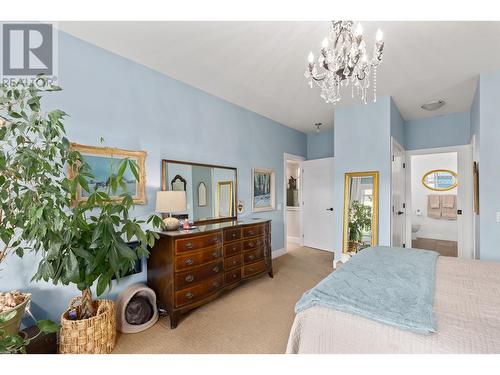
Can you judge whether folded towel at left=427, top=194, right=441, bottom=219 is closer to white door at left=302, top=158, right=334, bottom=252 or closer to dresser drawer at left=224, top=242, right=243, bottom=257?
white door at left=302, top=158, right=334, bottom=252

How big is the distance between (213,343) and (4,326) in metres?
1.35

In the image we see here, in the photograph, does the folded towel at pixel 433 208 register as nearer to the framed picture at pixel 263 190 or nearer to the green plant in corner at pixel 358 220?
the green plant in corner at pixel 358 220

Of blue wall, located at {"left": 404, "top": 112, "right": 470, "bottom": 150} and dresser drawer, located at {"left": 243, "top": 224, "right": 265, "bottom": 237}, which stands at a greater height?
blue wall, located at {"left": 404, "top": 112, "right": 470, "bottom": 150}

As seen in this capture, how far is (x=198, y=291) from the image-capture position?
2.39m

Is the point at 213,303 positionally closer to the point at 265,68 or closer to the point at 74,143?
the point at 74,143

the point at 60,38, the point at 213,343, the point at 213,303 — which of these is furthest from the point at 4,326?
the point at 60,38

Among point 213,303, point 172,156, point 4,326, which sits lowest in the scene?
point 213,303

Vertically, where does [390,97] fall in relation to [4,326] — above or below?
above

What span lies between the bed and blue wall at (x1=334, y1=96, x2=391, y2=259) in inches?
80.2

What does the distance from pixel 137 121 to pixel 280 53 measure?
5.22ft

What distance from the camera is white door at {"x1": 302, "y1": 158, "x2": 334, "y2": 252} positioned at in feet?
15.8

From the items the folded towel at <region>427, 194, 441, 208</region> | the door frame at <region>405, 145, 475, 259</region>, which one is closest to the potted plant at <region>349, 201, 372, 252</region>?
the door frame at <region>405, 145, 475, 259</region>

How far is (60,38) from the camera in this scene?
1946 mm

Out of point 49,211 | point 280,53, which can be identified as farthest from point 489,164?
point 49,211
